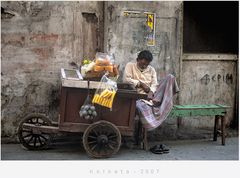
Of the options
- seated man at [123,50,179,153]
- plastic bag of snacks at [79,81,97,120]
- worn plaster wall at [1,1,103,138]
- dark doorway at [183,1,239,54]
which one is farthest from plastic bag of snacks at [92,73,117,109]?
dark doorway at [183,1,239,54]

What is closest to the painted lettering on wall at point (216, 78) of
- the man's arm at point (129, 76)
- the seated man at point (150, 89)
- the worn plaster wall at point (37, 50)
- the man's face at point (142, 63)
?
the seated man at point (150, 89)

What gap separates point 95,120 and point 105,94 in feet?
1.51

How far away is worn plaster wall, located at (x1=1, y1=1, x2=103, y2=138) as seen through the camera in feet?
21.0

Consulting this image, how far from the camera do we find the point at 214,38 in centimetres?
845

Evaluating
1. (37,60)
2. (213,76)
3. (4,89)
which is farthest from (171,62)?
(4,89)

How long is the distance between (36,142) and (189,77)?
3.07 meters

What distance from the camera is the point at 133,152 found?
237 inches

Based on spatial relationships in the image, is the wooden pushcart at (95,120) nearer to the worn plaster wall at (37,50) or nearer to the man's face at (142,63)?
the man's face at (142,63)

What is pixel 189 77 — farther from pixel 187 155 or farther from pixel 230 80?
pixel 187 155

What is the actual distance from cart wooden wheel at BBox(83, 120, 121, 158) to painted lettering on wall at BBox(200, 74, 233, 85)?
8.74 feet

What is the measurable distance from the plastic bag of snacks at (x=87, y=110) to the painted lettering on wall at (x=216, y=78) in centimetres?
286

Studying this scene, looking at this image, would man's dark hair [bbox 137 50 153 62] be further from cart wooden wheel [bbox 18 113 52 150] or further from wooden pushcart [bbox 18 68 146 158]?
cart wooden wheel [bbox 18 113 52 150]

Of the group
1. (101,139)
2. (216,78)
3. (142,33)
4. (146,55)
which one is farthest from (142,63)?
(216,78)

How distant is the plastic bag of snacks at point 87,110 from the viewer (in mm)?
5316
